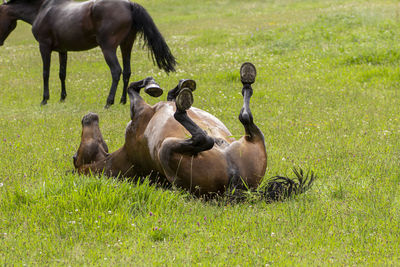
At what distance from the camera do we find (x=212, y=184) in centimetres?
440

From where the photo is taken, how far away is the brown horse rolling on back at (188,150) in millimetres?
4211

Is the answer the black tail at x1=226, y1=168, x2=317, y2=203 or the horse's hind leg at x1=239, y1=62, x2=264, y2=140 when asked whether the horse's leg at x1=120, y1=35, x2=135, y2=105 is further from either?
the black tail at x1=226, y1=168, x2=317, y2=203

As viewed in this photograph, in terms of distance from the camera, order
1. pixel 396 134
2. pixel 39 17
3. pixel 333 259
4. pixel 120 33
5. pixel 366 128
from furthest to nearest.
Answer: pixel 39 17
pixel 120 33
pixel 366 128
pixel 396 134
pixel 333 259

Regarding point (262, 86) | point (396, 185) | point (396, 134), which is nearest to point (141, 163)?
point (396, 185)

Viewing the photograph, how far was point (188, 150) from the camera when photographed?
4234 mm

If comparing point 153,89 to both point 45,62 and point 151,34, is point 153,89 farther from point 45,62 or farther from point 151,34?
point 45,62

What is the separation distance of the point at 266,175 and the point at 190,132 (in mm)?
1597

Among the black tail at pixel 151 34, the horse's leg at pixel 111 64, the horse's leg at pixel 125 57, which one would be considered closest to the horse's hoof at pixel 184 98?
the black tail at pixel 151 34

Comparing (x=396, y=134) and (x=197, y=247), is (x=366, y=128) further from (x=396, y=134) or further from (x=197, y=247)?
(x=197, y=247)

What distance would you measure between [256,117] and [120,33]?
3.78 m

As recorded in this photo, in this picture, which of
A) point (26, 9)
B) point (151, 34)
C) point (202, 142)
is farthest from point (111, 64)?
point (202, 142)

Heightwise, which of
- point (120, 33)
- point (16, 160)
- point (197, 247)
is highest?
point (120, 33)

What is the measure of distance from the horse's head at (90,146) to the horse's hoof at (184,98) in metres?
1.76

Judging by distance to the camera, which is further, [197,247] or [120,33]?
[120,33]
